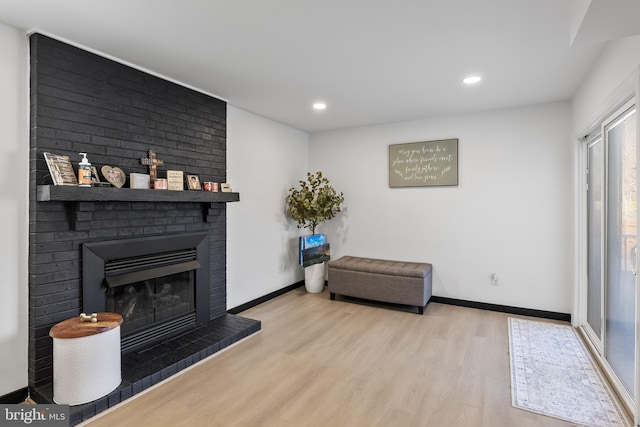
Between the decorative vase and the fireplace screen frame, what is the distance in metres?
1.72

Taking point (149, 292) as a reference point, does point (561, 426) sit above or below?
below

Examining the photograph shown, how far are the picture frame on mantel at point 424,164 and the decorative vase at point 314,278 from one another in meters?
1.59

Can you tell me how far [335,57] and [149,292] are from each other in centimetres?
258

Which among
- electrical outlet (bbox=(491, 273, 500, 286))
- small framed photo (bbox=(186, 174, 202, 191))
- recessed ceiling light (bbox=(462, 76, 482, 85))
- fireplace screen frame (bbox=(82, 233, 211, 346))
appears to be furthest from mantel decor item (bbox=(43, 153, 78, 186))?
electrical outlet (bbox=(491, 273, 500, 286))

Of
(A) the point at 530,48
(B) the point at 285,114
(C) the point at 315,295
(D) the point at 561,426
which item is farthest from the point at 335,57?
(C) the point at 315,295

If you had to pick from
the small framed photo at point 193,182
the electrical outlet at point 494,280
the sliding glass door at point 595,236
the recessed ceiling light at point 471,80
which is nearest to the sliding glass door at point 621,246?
the sliding glass door at point 595,236

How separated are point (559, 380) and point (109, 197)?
361 cm

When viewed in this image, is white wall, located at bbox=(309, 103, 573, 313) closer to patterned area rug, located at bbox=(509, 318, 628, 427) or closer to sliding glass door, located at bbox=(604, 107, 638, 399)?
patterned area rug, located at bbox=(509, 318, 628, 427)

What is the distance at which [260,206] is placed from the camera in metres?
4.45

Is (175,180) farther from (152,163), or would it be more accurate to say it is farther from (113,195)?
(113,195)

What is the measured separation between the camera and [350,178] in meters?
5.10

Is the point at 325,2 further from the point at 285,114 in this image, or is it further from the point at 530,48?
the point at 285,114

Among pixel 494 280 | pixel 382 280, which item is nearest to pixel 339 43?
pixel 382 280

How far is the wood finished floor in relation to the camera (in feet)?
7.00
